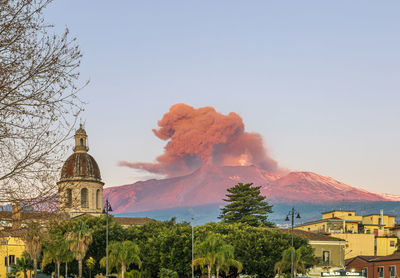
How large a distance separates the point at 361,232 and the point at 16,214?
368 feet

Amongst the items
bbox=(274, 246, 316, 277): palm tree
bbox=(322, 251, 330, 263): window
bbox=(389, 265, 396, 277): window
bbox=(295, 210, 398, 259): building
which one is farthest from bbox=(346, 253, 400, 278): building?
bbox=(295, 210, 398, 259): building

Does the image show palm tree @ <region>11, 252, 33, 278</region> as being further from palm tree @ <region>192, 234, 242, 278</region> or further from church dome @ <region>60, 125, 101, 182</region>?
church dome @ <region>60, 125, 101, 182</region>

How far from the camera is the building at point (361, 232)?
106 metres

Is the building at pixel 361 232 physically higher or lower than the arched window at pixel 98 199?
lower

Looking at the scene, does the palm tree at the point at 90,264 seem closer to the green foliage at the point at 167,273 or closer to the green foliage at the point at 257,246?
the green foliage at the point at 167,273

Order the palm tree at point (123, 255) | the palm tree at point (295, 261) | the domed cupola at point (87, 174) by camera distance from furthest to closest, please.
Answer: the domed cupola at point (87, 174) < the palm tree at point (295, 261) < the palm tree at point (123, 255)

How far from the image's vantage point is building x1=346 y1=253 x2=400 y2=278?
78.6m

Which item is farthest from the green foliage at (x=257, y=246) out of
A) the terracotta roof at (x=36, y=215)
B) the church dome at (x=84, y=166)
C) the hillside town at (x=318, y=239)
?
the terracotta roof at (x=36, y=215)

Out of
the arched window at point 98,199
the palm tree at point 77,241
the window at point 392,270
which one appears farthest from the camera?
the arched window at point 98,199

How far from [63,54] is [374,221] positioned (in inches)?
→ 5000

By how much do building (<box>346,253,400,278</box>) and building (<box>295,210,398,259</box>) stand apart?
18.1 m

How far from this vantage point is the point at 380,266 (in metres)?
81.3

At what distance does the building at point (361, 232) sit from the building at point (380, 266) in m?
18.1

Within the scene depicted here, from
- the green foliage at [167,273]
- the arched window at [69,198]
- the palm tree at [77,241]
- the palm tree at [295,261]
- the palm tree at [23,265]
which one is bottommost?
the palm tree at [23,265]
